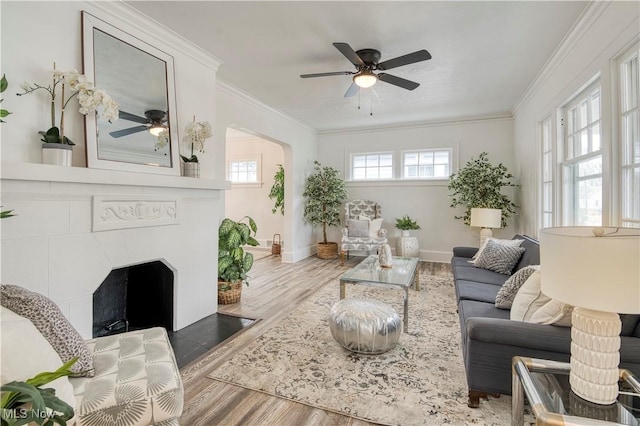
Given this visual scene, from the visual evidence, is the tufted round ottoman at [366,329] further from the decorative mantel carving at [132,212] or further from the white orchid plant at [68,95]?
the white orchid plant at [68,95]

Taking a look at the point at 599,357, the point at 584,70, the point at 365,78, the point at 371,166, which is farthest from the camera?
the point at 371,166

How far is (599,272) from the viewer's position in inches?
43.6

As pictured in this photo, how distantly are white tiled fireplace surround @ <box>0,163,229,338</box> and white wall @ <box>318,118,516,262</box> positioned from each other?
161 inches

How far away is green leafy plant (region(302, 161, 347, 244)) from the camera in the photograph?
6.21 meters

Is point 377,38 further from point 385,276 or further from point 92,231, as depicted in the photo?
point 92,231

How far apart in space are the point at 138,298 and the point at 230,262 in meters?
0.98

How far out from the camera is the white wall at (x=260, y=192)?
7.31m

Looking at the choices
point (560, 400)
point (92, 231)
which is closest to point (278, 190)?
point (92, 231)

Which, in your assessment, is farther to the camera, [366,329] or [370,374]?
[366,329]

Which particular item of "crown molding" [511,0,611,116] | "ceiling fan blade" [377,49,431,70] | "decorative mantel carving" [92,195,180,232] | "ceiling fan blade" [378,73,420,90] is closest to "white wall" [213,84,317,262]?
"decorative mantel carving" [92,195,180,232]

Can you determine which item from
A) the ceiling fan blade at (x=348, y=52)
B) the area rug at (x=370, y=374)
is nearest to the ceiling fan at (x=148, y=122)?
the ceiling fan blade at (x=348, y=52)

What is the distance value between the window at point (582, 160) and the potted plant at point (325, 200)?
147 inches

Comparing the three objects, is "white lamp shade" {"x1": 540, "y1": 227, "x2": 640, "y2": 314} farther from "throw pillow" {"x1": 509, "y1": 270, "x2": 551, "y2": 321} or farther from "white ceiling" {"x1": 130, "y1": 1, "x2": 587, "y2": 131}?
"white ceiling" {"x1": 130, "y1": 1, "x2": 587, "y2": 131}

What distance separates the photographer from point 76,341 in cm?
141
